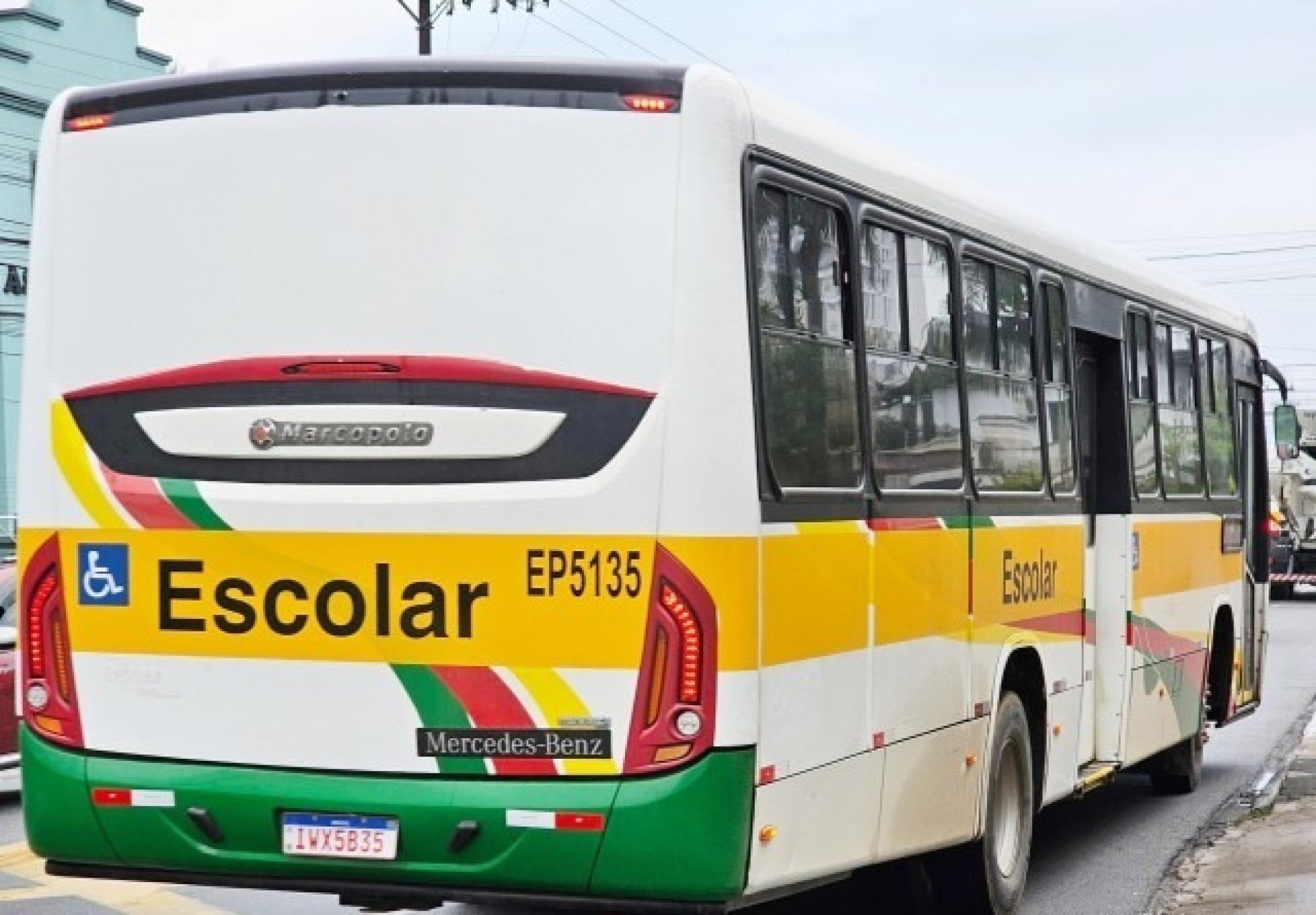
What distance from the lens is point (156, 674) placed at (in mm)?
7422

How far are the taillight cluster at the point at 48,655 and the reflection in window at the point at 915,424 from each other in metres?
2.93

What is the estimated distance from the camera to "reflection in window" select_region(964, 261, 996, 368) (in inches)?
375

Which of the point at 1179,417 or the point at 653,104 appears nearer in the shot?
the point at 653,104

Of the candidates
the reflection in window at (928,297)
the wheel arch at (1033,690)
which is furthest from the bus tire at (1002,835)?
the reflection in window at (928,297)

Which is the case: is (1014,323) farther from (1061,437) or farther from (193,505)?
(193,505)

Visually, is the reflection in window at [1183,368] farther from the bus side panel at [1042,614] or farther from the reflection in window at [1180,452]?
the bus side panel at [1042,614]

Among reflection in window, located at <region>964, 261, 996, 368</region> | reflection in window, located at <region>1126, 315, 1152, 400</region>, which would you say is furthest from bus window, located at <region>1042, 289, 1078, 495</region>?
reflection in window, located at <region>1126, 315, 1152, 400</region>

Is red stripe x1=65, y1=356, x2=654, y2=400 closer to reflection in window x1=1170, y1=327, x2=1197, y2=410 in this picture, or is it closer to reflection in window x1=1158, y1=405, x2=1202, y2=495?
reflection in window x1=1158, y1=405, x2=1202, y2=495

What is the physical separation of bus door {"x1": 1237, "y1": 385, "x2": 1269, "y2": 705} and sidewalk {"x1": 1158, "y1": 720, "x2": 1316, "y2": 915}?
67.8 inches

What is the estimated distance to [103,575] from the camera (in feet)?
24.7

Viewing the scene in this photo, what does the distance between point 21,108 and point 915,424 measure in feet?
105

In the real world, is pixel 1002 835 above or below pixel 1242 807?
above

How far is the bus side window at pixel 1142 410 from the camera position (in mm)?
12500

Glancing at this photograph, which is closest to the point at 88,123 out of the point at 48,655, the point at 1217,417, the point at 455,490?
the point at 48,655
